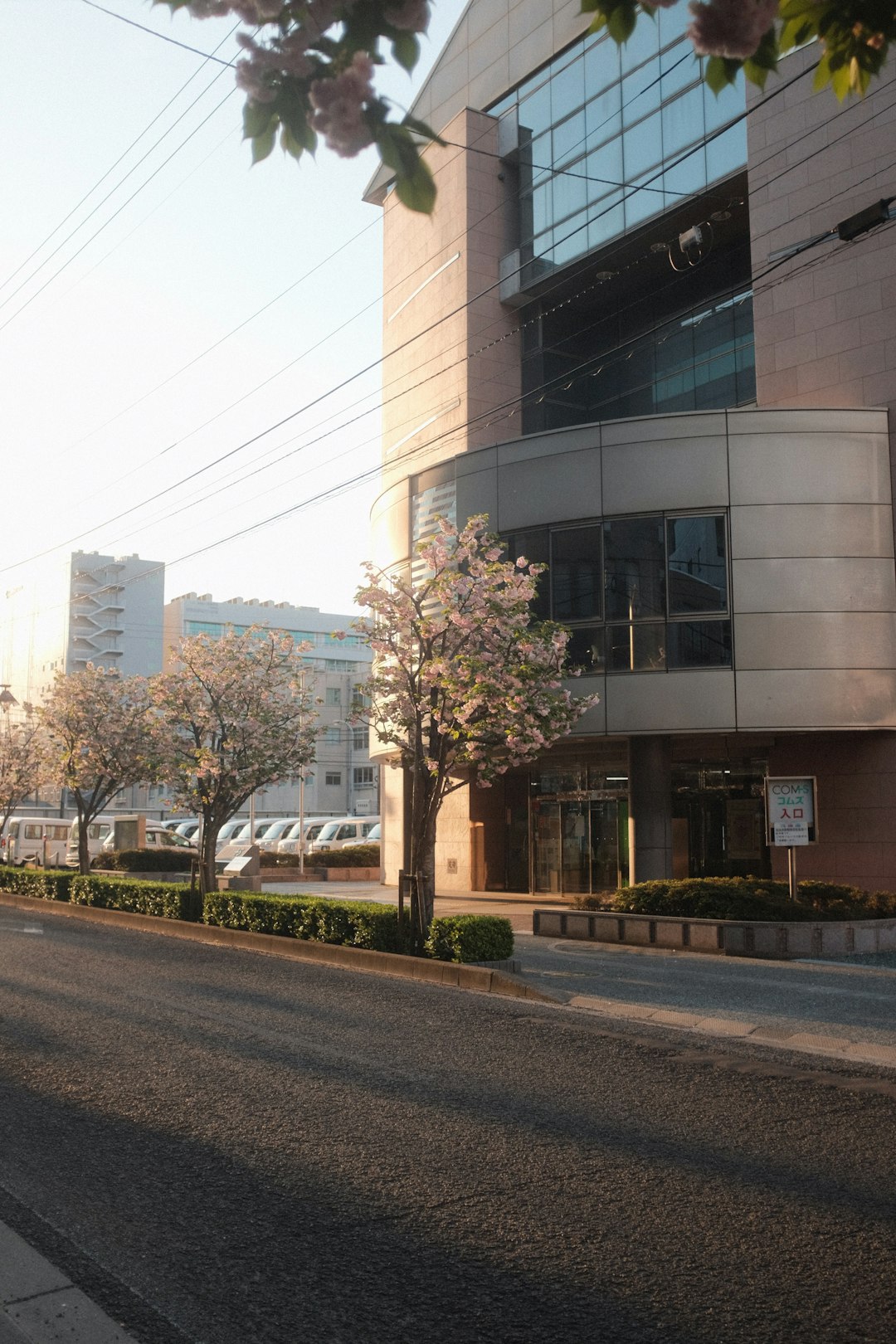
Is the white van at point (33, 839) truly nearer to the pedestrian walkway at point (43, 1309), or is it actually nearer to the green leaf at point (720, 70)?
the pedestrian walkway at point (43, 1309)

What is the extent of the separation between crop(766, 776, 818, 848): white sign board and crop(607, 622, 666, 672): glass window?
593 cm

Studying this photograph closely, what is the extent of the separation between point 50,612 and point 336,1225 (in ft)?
361

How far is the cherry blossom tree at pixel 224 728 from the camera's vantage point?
22500 millimetres

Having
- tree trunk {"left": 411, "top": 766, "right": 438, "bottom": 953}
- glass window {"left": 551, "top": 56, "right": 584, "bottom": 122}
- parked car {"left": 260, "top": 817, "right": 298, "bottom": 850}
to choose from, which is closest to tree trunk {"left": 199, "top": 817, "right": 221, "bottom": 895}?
tree trunk {"left": 411, "top": 766, "right": 438, "bottom": 953}

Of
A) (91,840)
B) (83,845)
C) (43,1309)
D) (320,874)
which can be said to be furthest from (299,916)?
(91,840)

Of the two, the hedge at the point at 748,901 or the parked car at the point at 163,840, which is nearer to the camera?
the hedge at the point at 748,901

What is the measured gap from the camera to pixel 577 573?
25.0 m

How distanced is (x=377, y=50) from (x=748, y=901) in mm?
15949

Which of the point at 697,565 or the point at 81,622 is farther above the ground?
the point at 81,622

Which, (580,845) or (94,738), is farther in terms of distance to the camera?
(580,845)

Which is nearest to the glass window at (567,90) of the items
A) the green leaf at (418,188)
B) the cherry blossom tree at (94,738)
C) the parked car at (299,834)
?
the cherry blossom tree at (94,738)

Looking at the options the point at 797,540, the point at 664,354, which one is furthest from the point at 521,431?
the point at 797,540

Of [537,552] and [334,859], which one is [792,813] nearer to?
[537,552]

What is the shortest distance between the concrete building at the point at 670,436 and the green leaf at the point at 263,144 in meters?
17.5
